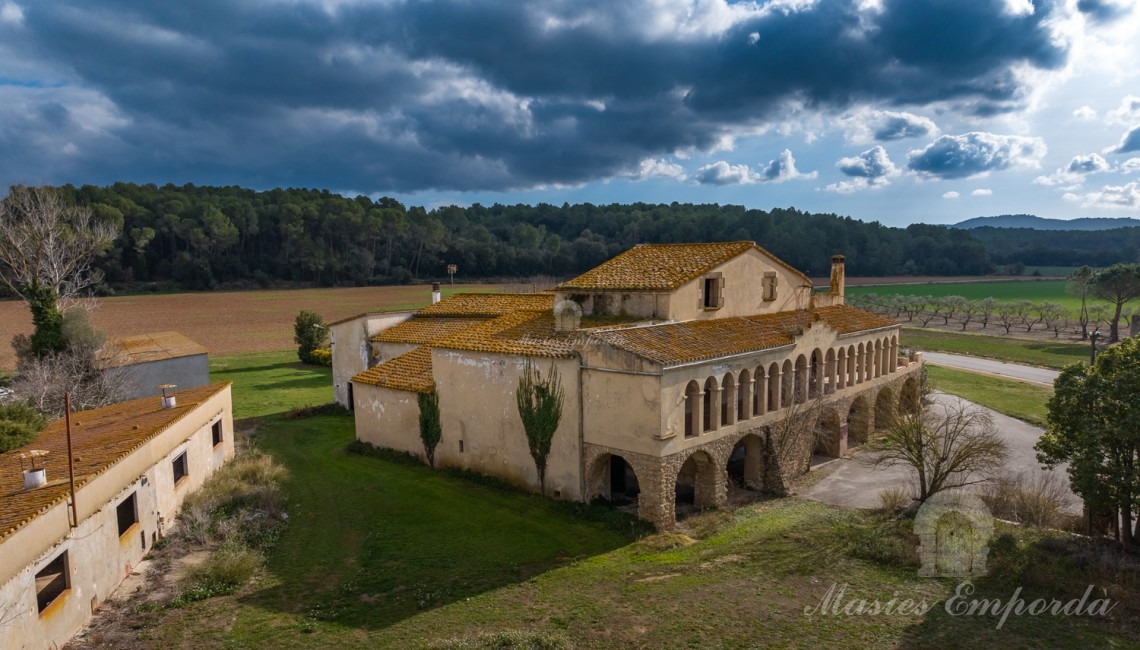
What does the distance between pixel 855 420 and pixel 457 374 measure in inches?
757

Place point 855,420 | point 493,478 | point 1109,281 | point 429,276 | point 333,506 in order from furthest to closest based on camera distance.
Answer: point 429,276
point 1109,281
point 855,420
point 493,478
point 333,506

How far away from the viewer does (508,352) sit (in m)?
22.7

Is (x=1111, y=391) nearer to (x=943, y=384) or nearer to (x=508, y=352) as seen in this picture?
(x=508, y=352)

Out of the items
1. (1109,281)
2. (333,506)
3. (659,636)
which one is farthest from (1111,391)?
(1109,281)

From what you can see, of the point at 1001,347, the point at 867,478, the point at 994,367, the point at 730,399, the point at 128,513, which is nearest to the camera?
the point at 128,513

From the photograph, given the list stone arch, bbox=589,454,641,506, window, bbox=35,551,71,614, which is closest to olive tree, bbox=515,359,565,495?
stone arch, bbox=589,454,641,506

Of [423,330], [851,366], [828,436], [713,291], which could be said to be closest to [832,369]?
[851,366]

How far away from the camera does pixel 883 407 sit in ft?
107

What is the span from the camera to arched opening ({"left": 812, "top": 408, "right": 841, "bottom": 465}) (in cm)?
2775

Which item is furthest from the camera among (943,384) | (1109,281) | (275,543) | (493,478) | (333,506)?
(1109,281)

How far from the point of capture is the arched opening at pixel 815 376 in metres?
26.3

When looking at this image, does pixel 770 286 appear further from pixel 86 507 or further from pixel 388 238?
pixel 388 238

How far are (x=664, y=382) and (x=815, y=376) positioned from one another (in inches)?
443

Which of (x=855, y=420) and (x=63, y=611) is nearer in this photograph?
(x=63, y=611)
